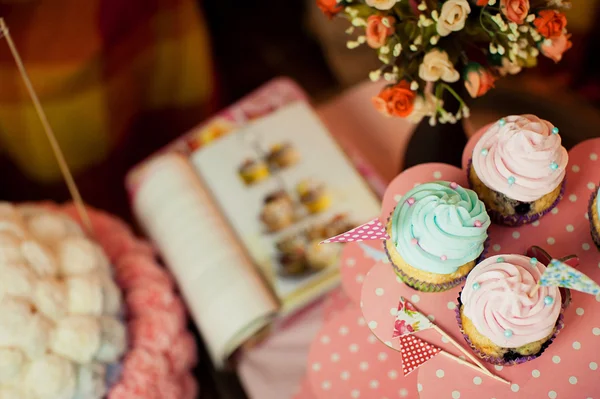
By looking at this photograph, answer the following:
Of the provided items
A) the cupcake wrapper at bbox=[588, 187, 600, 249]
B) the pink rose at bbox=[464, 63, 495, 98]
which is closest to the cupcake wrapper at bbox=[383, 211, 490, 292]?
the cupcake wrapper at bbox=[588, 187, 600, 249]

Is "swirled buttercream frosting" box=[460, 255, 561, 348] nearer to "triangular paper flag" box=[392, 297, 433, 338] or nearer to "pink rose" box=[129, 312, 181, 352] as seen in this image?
"triangular paper flag" box=[392, 297, 433, 338]

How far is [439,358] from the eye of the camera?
2.16ft

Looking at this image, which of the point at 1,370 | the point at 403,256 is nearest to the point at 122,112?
the point at 1,370

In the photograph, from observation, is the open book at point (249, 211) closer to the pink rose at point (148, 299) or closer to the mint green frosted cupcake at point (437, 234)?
the pink rose at point (148, 299)

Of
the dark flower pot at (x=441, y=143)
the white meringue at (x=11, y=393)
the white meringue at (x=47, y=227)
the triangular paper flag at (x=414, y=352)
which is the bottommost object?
the triangular paper flag at (x=414, y=352)

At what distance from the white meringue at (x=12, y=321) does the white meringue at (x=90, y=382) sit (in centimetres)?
10

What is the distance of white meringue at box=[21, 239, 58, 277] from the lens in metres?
0.90

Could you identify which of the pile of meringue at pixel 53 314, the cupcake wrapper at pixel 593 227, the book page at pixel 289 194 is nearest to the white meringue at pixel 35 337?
the pile of meringue at pixel 53 314

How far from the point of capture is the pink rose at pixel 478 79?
0.79 metres

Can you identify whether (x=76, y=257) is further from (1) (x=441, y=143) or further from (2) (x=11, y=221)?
(1) (x=441, y=143)

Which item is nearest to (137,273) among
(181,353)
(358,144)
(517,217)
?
(181,353)

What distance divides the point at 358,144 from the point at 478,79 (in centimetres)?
57

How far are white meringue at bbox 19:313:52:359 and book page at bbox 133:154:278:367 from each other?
0.30 m

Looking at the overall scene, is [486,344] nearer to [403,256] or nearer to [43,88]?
[403,256]
